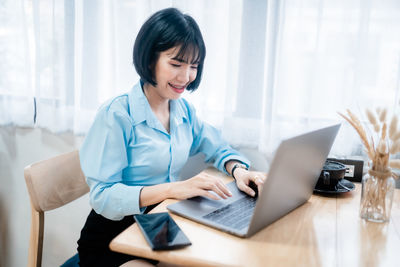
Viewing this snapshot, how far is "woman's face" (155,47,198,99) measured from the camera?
124 cm

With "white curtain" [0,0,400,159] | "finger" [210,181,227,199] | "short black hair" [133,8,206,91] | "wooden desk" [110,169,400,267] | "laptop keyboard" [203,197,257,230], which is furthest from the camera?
"white curtain" [0,0,400,159]

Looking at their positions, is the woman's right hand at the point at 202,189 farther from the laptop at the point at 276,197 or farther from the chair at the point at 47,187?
the chair at the point at 47,187

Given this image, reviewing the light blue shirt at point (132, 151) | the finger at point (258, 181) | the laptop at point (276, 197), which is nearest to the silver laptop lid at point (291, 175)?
the laptop at point (276, 197)

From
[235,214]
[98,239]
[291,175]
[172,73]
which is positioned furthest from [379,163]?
[98,239]

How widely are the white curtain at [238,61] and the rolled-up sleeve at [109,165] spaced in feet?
1.62

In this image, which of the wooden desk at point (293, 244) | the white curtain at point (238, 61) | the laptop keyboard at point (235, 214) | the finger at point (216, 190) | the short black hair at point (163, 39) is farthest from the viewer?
the white curtain at point (238, 61)

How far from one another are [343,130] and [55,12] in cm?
133

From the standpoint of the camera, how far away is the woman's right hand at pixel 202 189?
42.5 inches

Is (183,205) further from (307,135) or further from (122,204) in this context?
(307,135)

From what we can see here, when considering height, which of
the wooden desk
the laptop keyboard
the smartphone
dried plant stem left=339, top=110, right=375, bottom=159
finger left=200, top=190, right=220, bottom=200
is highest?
dried plant stem left=339, top=110, right=375, bottom=159

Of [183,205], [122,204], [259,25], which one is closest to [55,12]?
[259,25]

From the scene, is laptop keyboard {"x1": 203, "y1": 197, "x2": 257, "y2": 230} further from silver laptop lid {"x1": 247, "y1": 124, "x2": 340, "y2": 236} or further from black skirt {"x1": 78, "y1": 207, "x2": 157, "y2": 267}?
black skirt {"x1": 78, "y1": 207, "x2": 157, "y2": 267}

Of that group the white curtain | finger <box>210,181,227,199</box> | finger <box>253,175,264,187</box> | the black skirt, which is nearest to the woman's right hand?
finger <box>210,181,227,199</box>

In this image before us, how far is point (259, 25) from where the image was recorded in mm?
1478
